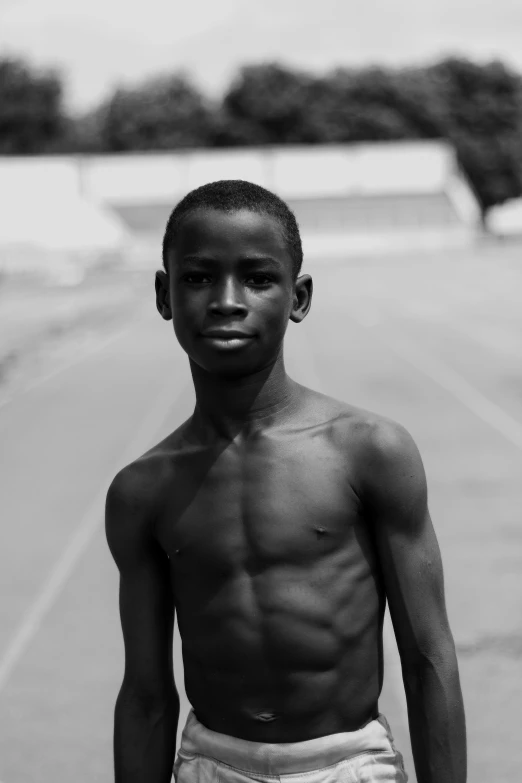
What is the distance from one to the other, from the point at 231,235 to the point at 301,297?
0.19 m

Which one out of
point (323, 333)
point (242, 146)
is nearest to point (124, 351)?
point (323, 333)

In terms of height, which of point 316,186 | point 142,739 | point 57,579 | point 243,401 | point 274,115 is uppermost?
point 274,115

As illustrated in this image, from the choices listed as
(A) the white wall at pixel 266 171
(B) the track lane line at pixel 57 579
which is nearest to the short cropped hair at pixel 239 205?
(B) the track lane line at pixel 57 579

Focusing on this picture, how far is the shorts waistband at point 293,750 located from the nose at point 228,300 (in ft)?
2.00

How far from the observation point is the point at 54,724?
450 centimetres

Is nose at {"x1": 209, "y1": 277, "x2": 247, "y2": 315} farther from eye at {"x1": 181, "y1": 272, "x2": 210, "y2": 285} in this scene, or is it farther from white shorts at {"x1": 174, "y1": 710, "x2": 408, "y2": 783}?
white shorts at {"x1": 174, "y1": 710, "x2": 408, "y2": 783}

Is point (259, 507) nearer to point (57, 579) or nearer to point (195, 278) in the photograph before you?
point (195, 278)

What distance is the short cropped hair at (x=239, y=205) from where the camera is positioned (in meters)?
1.58

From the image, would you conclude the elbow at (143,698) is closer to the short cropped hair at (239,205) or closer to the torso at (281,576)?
the torso at (281,576)

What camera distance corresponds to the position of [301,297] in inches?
66.4

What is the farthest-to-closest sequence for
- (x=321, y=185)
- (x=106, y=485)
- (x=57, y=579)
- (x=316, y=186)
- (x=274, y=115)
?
1. (x=274, y=115)
2. (x=321, y=185)
3. (x=316, y=186)
4. (x=106, y=485)
5. (x=57, y=579)

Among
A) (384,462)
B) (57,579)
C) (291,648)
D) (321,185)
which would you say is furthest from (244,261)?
(321,185)

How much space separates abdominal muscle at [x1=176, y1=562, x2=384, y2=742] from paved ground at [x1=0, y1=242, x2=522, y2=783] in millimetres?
2526

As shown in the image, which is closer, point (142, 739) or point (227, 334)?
point (227, 334)
